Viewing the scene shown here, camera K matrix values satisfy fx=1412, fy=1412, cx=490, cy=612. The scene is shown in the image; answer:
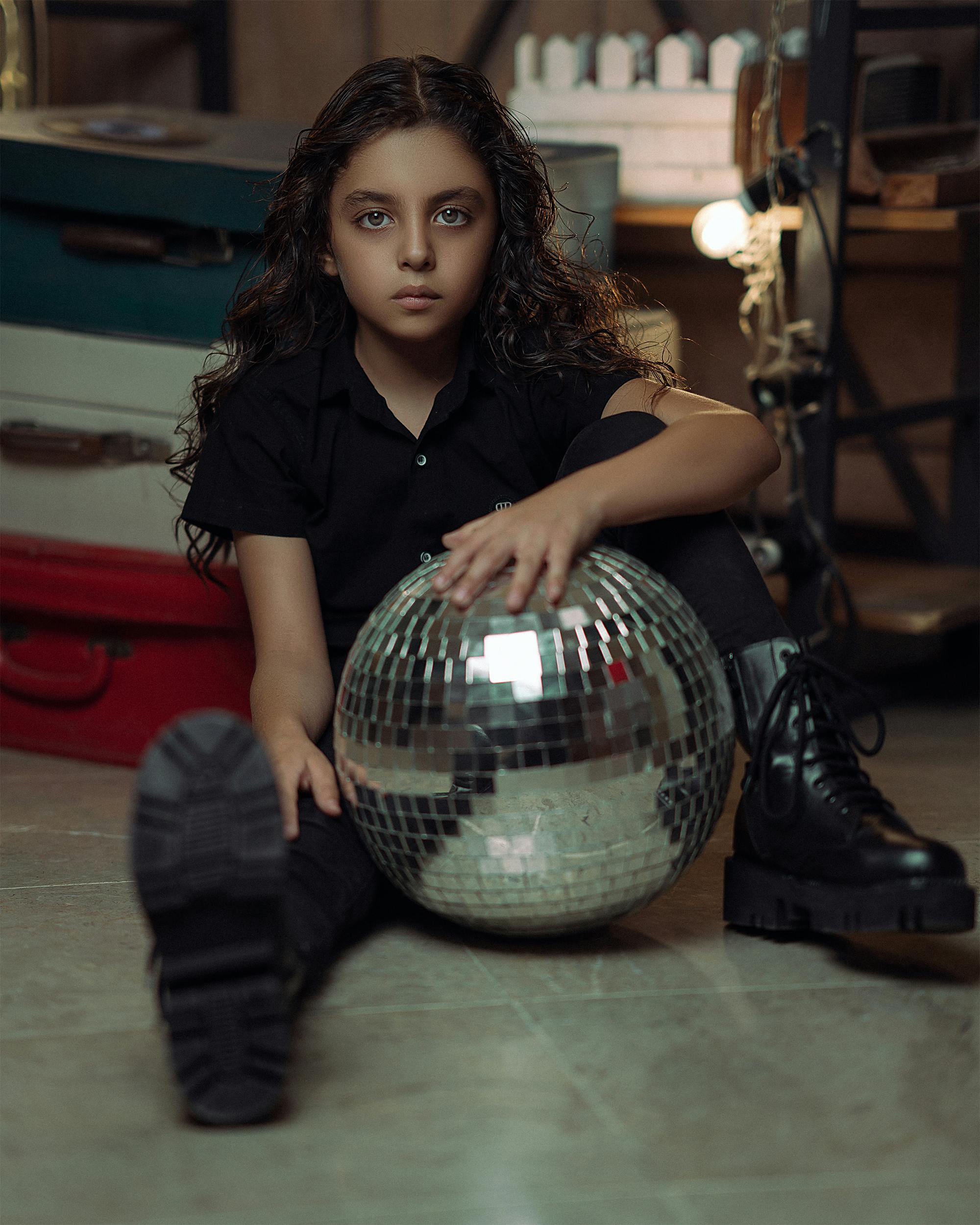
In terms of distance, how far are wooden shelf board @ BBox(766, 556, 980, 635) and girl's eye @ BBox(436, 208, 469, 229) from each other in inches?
35.5

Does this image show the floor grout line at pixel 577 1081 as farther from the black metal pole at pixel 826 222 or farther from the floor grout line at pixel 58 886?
the black metal pole at pixel 826 222

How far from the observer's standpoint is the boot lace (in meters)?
1.13

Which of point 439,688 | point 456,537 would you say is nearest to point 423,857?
point 439,688

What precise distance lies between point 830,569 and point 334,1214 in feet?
4.26

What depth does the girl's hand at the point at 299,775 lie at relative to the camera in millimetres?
1154

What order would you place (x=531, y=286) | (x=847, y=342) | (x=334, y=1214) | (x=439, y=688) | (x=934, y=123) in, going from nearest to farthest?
(x=334, y=1214), (x=439, y=688), (x=531, y=286), (x=934, y=123), (x=847, y=342)

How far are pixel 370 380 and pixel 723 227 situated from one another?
86cm

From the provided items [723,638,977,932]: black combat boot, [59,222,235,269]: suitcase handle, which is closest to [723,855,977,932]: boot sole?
[723,638,977,932]: black combat boot

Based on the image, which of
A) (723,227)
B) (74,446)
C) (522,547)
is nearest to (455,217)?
(522,547)

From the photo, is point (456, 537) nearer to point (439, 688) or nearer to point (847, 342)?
point (439, 688)

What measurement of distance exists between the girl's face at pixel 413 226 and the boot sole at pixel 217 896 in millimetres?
516

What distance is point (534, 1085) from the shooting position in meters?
0.94

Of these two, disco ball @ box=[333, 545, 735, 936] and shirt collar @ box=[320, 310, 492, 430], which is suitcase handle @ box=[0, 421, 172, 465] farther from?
disco ball @ box=[333, 545, 735, 936]

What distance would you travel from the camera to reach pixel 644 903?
1.11 meters
